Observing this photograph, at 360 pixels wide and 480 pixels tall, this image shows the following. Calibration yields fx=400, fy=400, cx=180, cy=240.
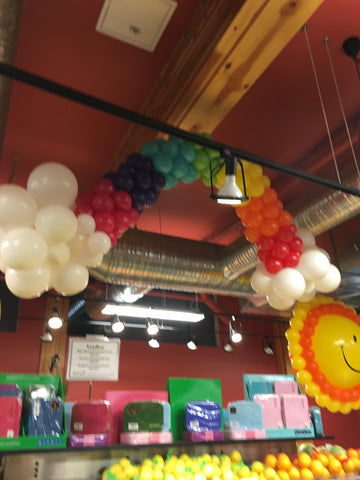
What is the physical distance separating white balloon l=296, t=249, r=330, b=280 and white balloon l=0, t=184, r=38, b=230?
1.89 metres

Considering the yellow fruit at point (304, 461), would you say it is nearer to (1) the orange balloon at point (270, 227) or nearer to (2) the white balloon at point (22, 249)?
(1) the orange balloon at point (270, 227)

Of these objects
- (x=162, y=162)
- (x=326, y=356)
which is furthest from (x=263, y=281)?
(x=162, y=162)

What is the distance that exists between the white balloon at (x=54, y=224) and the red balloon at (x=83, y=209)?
1.47ft

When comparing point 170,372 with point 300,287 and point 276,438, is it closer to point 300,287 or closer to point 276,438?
point 276,438

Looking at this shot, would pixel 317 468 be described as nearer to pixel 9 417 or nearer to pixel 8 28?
pixel 9 417

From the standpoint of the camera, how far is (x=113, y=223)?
8.61ft

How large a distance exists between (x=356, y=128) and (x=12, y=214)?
2931 millimetres

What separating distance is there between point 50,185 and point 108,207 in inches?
19.7

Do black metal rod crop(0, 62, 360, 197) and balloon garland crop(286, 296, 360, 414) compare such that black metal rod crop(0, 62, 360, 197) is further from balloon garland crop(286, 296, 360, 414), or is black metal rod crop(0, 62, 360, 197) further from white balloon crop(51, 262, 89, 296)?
balloon garland crop(286, 296, 360, 414)

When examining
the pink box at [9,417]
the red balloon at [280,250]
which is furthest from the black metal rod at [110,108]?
the pink box at [9,417]

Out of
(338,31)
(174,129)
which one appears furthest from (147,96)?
(338,31)

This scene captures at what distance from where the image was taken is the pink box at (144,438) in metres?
2.97

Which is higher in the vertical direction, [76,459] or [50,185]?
[50,185]

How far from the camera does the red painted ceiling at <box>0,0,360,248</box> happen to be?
2.60 m
